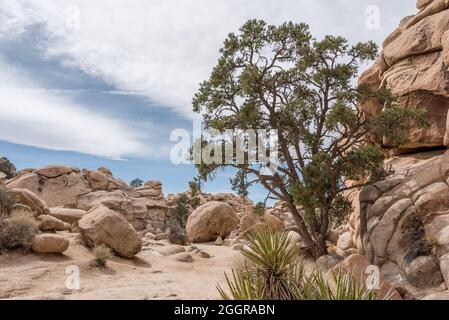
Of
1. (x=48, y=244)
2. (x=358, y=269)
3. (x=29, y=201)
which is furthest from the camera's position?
(x=29, y=201)

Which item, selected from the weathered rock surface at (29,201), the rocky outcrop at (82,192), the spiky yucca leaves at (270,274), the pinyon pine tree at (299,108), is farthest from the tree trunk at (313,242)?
the rocky outcrop at (82,192)

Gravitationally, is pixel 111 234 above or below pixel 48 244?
above

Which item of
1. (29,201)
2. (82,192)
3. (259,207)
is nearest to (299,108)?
(259,207)

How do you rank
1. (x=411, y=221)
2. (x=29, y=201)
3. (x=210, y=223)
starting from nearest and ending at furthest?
(x=411, y=221), (x=29, y=201), (x=210, y=223)

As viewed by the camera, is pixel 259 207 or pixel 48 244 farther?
pixel 259 207

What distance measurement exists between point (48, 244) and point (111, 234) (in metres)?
2.72

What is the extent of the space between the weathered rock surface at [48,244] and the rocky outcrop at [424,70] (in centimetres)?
1572

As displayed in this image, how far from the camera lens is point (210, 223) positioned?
2828 centimetres

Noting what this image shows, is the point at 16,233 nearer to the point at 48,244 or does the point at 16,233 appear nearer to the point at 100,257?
the point at 48,244

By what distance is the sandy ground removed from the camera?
10906mm

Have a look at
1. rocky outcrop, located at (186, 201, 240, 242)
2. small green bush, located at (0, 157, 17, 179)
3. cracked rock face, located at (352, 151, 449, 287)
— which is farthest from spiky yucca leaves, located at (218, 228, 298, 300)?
small green bush, located at (0, 157, 17, 179)
